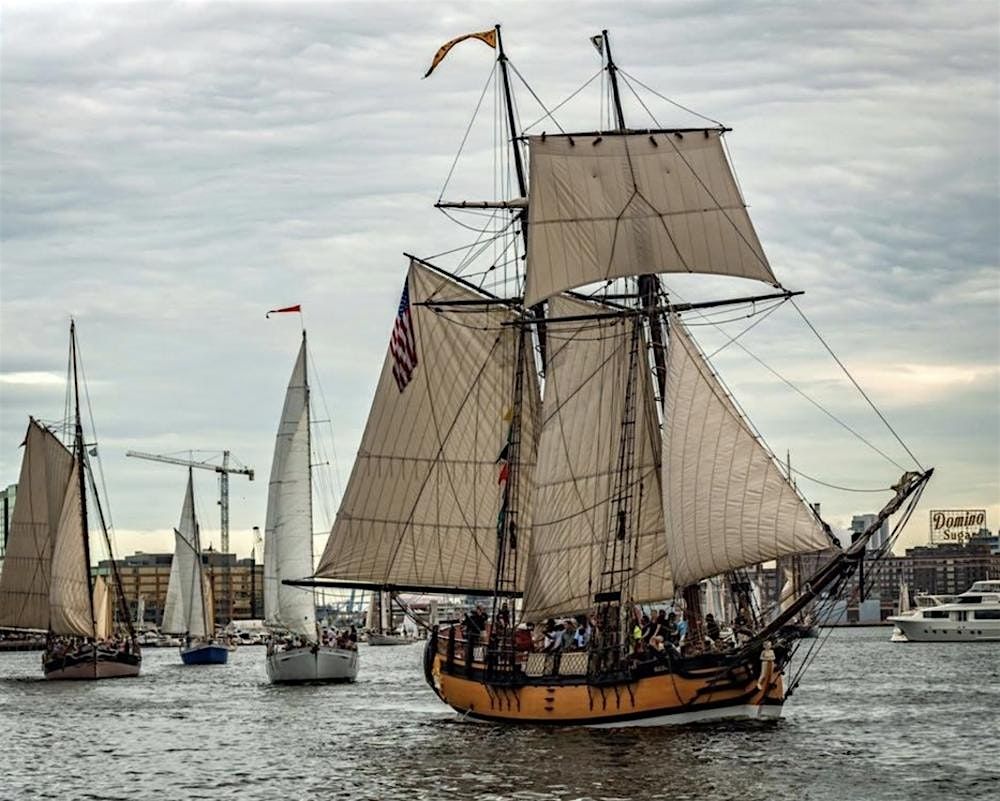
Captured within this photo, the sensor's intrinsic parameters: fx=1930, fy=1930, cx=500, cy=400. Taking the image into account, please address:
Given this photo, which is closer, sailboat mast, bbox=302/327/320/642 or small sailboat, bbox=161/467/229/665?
sailboat mast, bbox=302/327/320/642

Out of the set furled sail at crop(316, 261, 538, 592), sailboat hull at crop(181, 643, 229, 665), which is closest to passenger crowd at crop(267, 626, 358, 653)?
furled sail at crop(316, 261, 538, 592)

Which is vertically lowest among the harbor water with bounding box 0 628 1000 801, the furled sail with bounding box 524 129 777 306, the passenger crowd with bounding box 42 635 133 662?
the harbor water with bounding box 0 628 1000 801

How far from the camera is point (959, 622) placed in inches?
7141

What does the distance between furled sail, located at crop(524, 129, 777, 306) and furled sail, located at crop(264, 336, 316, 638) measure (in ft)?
113

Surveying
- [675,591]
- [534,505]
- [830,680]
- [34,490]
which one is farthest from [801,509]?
[34,490]

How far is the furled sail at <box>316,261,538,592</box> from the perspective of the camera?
240 feet

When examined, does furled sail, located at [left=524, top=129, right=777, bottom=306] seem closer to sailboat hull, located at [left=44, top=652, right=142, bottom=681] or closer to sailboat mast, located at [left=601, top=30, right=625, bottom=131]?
sailboat mast, located at [left=601, top=30, right=625, bottom=131]

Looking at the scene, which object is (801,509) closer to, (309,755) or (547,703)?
(547,703)

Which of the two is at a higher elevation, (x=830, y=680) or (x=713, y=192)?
(x=713, y=192)

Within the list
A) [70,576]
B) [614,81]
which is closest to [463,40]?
[614,81]

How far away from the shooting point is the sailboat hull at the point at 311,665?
98.8m

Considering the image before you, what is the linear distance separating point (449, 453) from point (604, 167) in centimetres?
1284

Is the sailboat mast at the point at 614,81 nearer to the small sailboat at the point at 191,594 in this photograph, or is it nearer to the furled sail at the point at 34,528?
the furled sail at the point at 34,528

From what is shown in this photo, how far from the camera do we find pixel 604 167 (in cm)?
6800
